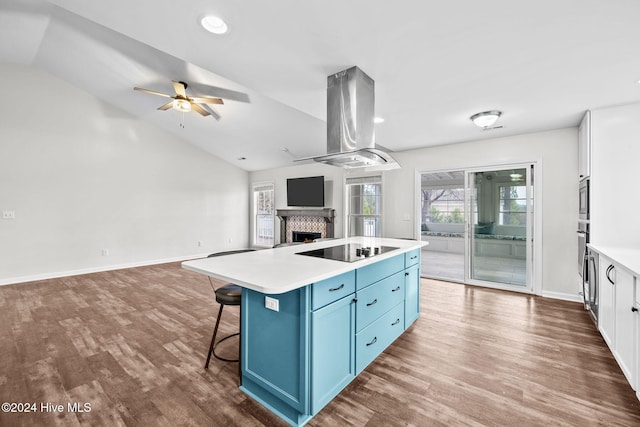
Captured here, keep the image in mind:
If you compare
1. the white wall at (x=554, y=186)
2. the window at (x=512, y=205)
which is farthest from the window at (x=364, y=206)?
the window at (x=512, y=205)

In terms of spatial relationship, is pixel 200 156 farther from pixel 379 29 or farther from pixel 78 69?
pixel 379 29

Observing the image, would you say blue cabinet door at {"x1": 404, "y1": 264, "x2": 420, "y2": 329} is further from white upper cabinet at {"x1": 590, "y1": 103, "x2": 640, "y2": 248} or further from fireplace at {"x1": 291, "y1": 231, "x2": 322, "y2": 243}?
fireplace at {"x1": 291, "y1": 231, "x2": 322, "y2": 243}

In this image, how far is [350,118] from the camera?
97.7 inches

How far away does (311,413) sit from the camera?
1529mm

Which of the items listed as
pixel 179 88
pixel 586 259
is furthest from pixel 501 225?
pixel 179 88

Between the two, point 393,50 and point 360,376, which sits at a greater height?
point 393,50

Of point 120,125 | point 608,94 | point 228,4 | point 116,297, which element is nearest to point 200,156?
point 120,125

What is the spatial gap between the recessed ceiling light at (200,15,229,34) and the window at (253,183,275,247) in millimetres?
5871

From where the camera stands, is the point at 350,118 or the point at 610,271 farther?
the point at 350,118

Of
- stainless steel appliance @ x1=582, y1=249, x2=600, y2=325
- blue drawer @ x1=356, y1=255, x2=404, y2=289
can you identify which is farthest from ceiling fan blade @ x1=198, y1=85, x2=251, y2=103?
stainless steel appliance @ x1=582, y1=249, x2=600, y2=325

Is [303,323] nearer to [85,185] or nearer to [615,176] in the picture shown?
[615,176]

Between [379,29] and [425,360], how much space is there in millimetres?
2574

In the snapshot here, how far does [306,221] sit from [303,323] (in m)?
5.34

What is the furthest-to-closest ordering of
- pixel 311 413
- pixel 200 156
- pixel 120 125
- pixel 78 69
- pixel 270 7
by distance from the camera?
pixel 200 156 → pixel 120 125 → pixel 78 69 → pixel 270 7 → pixel 311 413
